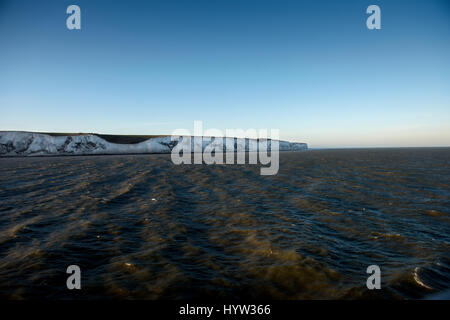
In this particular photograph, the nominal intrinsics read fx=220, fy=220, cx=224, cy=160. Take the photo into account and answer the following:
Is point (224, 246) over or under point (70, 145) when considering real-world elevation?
under

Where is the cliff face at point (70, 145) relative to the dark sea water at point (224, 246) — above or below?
above

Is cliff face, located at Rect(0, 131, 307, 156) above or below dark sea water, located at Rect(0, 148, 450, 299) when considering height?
above

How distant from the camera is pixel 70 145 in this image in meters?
78.1

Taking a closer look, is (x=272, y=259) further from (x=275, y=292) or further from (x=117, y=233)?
(x=117, y=233)

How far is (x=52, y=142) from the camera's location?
75.8 meters

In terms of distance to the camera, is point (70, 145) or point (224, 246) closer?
point (224, 246)

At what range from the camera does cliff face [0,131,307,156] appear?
233 feet

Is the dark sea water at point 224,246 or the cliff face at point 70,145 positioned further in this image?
the cliff face at point 70,145

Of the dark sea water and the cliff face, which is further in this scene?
the cliff face

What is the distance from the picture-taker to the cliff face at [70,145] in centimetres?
7100
